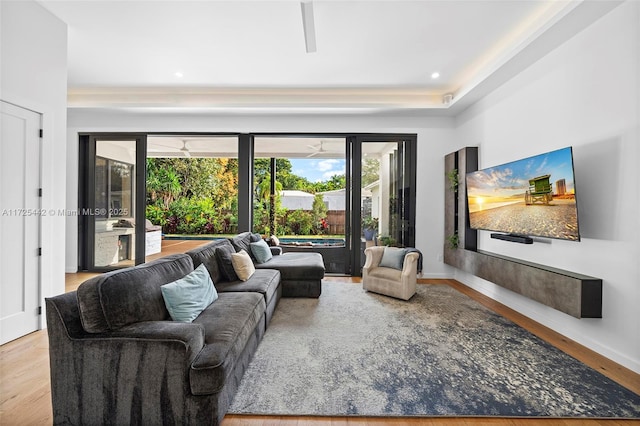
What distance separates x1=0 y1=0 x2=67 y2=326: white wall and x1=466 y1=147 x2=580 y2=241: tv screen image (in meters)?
4.99

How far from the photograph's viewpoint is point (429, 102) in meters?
5.13

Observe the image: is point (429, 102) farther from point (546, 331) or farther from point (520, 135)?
point (546, 331)

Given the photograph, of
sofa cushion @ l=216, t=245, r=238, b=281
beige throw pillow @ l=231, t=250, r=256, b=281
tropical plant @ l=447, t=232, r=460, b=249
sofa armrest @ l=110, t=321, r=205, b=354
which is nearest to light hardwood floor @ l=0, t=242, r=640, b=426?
sofa armrest @ l=110, t=321, r=205, b=354

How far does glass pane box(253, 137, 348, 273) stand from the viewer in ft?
18.7

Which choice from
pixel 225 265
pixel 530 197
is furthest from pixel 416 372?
pixel 530 197

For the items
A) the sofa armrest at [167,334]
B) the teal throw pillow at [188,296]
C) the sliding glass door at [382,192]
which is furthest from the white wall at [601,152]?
the teal throw pillow at [188,296]

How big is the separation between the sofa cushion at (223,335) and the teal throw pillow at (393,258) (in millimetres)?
2125

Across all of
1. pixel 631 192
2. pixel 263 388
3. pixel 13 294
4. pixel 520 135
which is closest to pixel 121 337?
pixel 263 388

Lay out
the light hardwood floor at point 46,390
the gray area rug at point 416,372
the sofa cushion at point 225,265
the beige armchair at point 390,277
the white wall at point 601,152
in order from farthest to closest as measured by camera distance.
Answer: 1. the beige armchair at point 390,277
2. the sofa cushion at point 225,265
3. the white wall at point 601,152
4. the gray area rug at point 416,372
5. the light hardwood floor at point 46,390

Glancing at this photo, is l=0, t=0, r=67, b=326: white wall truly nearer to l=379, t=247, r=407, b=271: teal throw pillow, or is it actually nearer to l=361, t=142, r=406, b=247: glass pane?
l=379, t=247, r=407, b=271: teal throw pillow

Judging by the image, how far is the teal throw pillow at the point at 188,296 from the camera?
203 centimetres

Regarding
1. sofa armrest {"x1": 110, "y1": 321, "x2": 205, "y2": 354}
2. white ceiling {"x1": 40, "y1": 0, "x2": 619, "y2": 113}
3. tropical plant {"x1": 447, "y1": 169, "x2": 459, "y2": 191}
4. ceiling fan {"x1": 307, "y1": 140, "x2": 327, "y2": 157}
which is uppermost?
white ceiling {"x1": 40, "y1": 0, "x2": 619, "y2": 113}

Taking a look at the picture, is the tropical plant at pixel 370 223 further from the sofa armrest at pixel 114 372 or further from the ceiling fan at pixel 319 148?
the sofa armrest at pixel 114 372

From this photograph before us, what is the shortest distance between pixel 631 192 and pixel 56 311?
403cm
